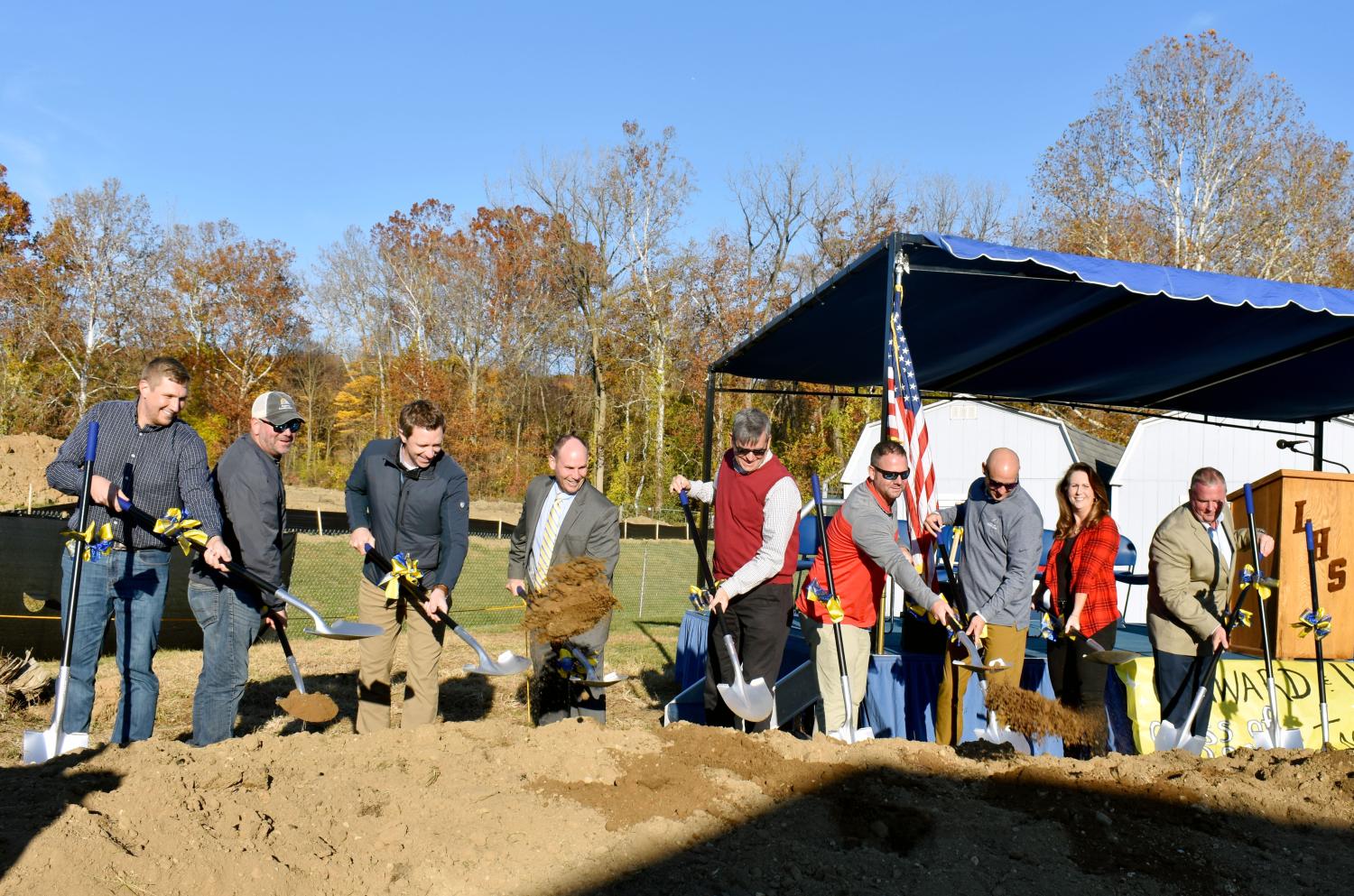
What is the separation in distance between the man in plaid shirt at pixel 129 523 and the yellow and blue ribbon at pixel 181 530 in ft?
0.17

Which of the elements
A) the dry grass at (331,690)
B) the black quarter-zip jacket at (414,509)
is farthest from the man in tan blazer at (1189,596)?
the black quarter-zip jacket at (414,509)

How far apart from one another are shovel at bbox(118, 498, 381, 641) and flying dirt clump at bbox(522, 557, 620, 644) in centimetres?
76

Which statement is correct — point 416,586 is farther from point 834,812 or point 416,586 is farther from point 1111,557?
point 1111,557

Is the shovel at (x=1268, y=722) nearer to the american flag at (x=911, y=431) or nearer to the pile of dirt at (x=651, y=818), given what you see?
the pile of dirt at (x=651, y=818)

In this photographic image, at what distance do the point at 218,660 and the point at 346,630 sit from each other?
595 millimetres

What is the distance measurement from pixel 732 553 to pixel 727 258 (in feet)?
87.6

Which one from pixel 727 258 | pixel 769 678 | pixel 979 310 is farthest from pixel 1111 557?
pixel 727 258

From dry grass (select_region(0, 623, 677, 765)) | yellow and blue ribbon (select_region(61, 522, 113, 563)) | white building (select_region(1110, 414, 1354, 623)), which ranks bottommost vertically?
dry grass (select_region(0, 623, 677, 765))

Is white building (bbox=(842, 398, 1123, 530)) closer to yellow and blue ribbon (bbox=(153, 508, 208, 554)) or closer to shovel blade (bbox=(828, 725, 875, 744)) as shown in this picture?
shovel blade (bbox=(828, 725, 875, 744))

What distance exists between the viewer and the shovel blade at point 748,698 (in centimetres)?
439

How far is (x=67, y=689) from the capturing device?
388 centimetres

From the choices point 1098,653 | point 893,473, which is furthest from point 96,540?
point 1098,653

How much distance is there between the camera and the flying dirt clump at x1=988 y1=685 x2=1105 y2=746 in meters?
4.30

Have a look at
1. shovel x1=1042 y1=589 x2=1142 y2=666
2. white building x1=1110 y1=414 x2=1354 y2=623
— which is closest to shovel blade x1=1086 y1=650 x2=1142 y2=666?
shovel x1=1042 y1=589 x2=1142 y2=666
